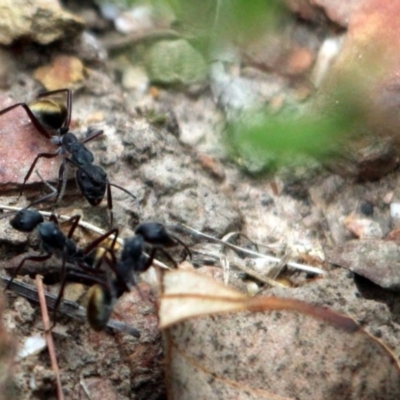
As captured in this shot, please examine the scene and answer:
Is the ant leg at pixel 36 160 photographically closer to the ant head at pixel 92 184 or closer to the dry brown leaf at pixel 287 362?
the ant head at pixel 92 184

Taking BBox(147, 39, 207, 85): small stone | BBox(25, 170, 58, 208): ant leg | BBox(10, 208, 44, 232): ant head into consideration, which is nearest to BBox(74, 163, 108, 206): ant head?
BBox(25, 170, 58, 208): ant leg

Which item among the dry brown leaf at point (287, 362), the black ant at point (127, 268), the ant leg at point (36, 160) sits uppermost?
the dry brown leaf at point (287, 362)

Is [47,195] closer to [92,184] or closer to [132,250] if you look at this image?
[92,184]

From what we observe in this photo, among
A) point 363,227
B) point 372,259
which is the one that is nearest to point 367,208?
point 363,227

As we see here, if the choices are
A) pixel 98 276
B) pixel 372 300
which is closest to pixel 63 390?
pixel 98 276

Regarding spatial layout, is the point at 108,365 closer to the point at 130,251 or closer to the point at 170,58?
the point at 130,251

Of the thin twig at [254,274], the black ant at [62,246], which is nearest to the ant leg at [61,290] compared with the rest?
the black ant at [62,246]

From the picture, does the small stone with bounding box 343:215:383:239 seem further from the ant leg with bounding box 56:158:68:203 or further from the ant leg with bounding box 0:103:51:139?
the ant leg with bounding box 0:103:51:139
